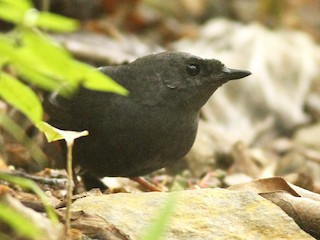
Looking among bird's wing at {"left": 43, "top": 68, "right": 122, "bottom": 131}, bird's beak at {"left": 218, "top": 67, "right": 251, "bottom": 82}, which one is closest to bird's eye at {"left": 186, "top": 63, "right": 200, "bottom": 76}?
bird's beak at {"left": 218, "top": 67, "right": 251, "bottom": 82}

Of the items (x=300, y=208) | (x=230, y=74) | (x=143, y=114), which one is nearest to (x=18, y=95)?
(x=300, y=208)

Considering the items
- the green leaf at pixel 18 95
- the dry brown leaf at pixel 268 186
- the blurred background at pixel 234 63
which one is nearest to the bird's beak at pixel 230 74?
the dry brown leaf at pixel 268 186

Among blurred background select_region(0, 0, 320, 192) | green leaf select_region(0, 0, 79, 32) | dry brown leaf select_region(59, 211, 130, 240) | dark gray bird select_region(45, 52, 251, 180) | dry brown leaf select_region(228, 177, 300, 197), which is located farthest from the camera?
blurred background select_region(0, 0, 320, 192)

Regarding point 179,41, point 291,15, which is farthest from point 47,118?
point 291,15

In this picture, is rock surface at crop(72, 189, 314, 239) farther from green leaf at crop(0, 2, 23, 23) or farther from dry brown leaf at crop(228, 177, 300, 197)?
green leaf at crop(0, 2, 23, 23)

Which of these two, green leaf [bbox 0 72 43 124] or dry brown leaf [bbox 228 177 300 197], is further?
dry brown leaf [bbox 228 177 300 197]

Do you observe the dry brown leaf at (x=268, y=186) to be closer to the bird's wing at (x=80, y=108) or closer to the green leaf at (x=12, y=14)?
the bird's wing at (x=80, y=108)

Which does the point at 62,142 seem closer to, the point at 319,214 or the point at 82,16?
the point at 319,214
